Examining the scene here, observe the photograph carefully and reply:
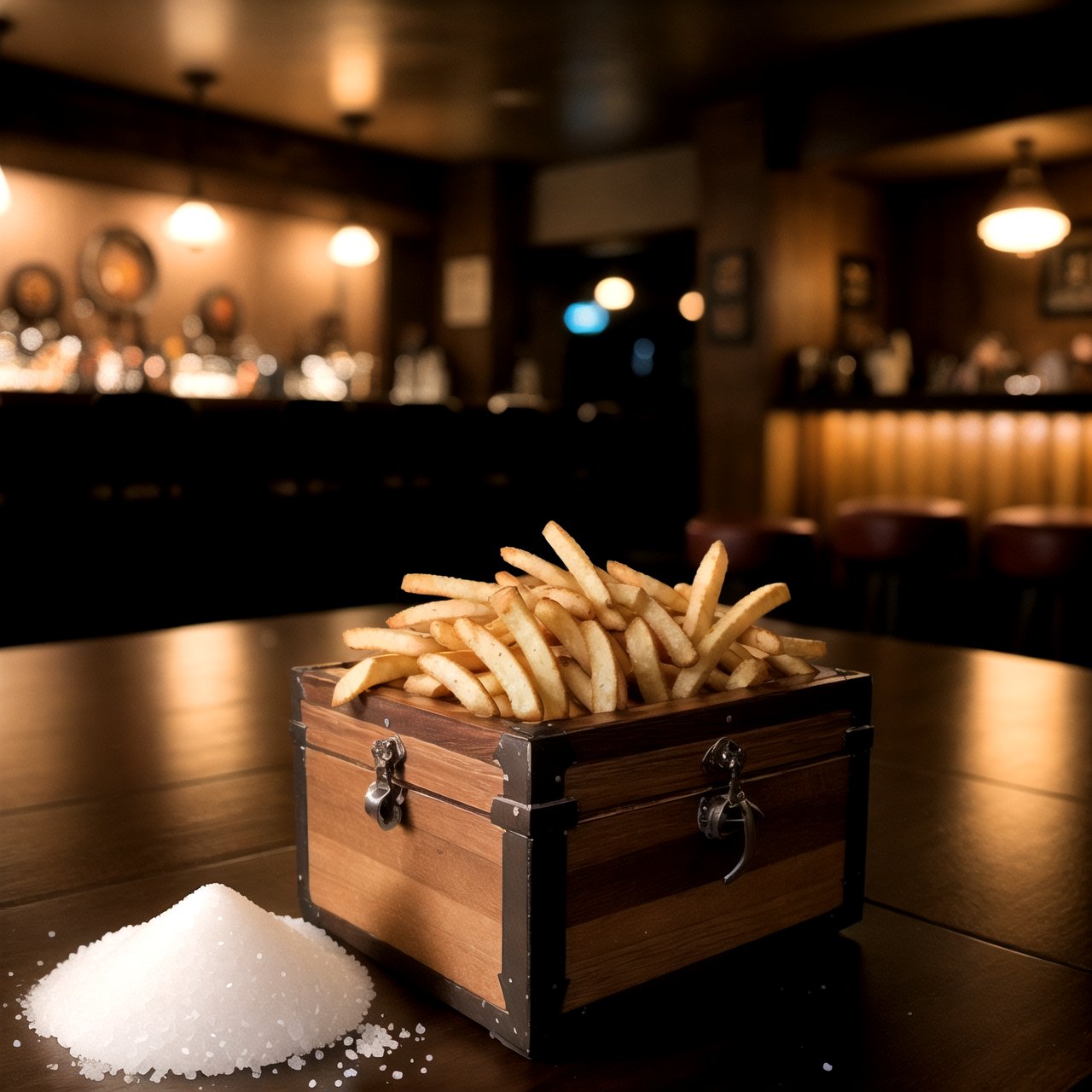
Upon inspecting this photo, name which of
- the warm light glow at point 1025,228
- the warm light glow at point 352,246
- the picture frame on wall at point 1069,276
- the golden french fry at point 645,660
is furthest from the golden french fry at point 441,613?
the warm light glow at point 352,246

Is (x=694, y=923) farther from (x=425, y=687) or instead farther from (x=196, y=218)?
(x=196, y=218)

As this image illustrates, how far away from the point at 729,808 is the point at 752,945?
0.36 ft

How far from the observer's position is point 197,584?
5184 mm

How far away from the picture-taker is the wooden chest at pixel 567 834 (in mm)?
680

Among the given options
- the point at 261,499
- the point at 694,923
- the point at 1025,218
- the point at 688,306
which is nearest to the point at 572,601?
the point at 694,923

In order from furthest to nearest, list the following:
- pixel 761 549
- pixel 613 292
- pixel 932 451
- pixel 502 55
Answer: pixel 613 292 < pixel 932 451 < pixel 502 55 < pixel 761 549

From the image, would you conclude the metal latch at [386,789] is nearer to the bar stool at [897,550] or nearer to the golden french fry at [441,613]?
the golden french fry at [441,613]

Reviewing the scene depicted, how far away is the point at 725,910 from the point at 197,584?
471 centimetres

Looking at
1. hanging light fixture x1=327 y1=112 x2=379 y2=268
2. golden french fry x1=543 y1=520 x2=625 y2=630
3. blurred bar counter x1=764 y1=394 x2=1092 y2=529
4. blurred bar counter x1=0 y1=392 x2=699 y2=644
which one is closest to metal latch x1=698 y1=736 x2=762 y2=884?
golden french fry x1=543 y1=520 x2=625 y2=630

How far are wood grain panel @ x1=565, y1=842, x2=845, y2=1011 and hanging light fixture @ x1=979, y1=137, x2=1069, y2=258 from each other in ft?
17.9

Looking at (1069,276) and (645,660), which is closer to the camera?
(645,660)

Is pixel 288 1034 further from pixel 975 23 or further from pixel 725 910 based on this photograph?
pixel 975 23

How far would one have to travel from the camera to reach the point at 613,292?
9219 millimetres

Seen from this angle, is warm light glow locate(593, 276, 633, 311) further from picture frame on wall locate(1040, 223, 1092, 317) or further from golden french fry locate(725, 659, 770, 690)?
golden french fry locate(725, 659, 770, 690)
